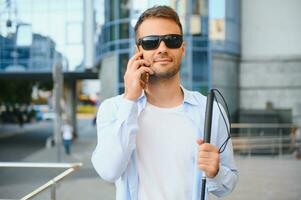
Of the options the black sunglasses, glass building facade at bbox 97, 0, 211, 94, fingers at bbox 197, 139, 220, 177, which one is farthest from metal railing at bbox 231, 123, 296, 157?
fingers at bbox 197, 139, 220, 177

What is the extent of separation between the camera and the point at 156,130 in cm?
198

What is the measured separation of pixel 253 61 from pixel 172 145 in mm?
20155

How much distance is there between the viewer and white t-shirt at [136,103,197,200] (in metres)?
1.96

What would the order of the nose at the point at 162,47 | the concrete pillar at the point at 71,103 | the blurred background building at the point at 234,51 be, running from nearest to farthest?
the nose at the point at 162,47 < the blurred background building at the point at 234,51 < the concrete pillar at the point at 71,103

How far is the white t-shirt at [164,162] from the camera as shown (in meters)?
1.96

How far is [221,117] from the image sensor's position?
2049mm

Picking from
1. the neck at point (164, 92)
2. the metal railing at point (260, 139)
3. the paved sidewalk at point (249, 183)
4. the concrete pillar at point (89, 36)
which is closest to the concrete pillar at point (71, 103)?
the concrete pillar at point (89, 36)

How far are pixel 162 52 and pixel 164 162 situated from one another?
42cm

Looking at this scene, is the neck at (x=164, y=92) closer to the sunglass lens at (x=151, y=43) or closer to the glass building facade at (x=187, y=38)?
the sunglass lens at (x=151, y=43)

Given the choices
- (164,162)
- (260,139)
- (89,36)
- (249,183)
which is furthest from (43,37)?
(164,162)

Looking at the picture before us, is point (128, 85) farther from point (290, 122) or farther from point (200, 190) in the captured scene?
point (290, 122)

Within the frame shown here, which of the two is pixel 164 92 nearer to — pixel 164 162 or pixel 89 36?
pixel 164 162

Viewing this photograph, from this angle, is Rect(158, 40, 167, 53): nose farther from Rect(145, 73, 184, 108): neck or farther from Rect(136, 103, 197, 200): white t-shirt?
Rect(136, 103, 197, 200): white t-shirt

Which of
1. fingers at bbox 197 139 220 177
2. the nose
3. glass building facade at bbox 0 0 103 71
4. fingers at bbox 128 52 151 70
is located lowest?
fingers at bbox 197 139 220 177
